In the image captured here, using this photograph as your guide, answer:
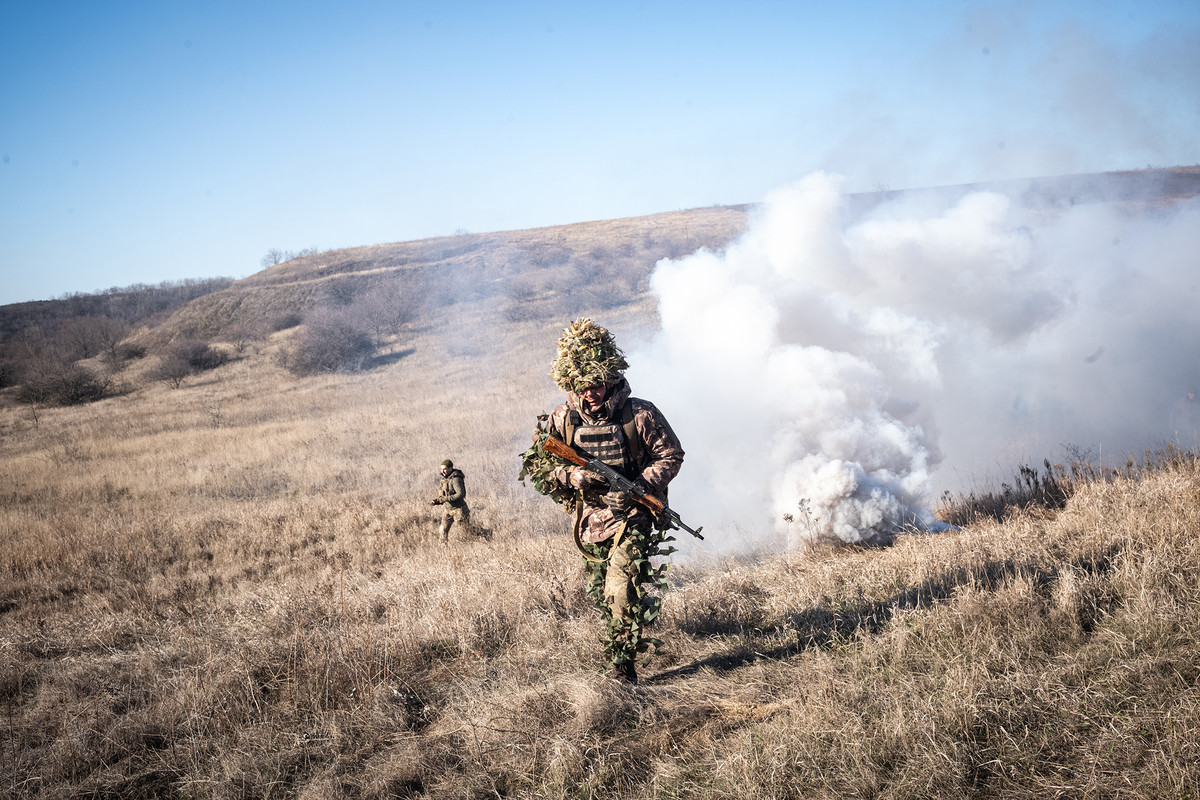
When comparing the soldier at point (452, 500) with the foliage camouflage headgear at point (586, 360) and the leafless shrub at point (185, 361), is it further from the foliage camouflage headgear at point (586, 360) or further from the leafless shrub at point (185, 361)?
the leafless shrub at point (185, 361)

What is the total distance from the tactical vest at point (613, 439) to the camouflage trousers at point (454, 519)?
17.8 ft

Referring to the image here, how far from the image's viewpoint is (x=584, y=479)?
170 inches

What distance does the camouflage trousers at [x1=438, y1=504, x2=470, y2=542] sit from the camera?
9.42 meters

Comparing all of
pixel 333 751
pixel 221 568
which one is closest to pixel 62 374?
pixel 221 568

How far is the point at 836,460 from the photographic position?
29.6 feet

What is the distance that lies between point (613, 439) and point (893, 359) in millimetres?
10641

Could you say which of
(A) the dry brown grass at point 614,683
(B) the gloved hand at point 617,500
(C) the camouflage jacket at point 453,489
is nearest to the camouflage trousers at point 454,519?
(C) the camouflage jacket at point 453,489

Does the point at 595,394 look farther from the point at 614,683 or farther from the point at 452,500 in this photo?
the point at 452,500

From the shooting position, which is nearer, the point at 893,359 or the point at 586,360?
the point at 586,360

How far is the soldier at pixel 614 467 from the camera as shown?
4246 millimetres

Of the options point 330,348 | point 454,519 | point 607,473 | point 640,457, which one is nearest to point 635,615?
point 607,473

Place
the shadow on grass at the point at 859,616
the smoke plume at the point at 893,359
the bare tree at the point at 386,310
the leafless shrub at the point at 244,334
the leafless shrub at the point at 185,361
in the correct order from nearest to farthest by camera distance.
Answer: the shadow on grass at the point at 859,616 < the smoke plume at the point at 893,359 < the leafless shrub at the point at 185,361 < the bare tree at the point at 386,310 < the leafless shrub at the point at 244,334

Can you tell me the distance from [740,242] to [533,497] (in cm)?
728

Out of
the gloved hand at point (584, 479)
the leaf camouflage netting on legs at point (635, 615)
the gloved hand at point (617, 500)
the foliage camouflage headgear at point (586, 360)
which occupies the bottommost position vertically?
the leaf camouflage netting on legs at point (635, 615)
